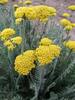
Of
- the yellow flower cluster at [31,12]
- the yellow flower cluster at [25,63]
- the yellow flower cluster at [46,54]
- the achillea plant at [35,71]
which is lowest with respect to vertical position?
the achillea plant at [35,71]

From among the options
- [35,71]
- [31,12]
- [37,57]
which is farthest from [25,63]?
[35,71]

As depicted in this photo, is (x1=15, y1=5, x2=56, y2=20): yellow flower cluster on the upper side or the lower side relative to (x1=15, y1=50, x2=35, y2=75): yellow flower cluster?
upper

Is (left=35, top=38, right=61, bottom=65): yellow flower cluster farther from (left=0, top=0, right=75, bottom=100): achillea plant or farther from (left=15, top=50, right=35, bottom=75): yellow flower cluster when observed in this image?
(left=0, top=0, right=75, bottom=100): achillea plant

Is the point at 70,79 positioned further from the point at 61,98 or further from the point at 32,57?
the point at 32,57

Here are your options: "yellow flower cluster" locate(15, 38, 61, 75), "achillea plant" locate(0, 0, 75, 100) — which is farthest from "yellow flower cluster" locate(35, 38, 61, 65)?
"achillea plant" locate(0, 0, 75, 100)

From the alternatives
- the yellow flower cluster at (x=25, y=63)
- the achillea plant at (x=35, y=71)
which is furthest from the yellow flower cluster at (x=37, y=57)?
the achillea plant at (x=35, y=71)

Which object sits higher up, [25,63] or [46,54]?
[46,54]

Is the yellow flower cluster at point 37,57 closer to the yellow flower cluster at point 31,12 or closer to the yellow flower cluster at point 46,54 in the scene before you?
the yellow flower cluster at point 46,54

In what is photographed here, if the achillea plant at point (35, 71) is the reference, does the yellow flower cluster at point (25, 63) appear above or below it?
above

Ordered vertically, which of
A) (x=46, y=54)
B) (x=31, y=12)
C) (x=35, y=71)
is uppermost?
(x=31, y=12)

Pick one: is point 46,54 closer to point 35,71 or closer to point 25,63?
point 25,63

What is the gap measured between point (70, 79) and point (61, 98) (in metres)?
0.27

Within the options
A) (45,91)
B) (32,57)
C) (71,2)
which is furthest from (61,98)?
(71,2)

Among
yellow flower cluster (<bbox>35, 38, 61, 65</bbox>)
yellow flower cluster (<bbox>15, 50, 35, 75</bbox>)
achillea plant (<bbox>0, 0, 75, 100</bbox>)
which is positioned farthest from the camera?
achillea plant (<bbox>0, 0, 75, 100</bbox>)
